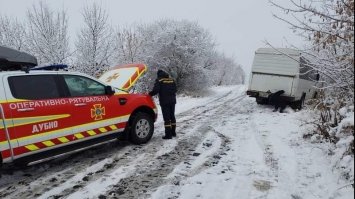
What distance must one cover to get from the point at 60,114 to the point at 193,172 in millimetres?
2457

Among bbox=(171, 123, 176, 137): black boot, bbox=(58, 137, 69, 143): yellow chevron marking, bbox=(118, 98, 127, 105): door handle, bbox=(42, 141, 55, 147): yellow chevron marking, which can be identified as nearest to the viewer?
bbox=(42, 141, 55, 147): yellow chevron marking

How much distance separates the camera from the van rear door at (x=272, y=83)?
1423 centimetres

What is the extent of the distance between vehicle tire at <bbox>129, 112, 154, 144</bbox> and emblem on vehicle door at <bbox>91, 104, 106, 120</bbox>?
95 centimetres

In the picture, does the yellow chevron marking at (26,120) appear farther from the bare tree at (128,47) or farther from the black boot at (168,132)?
the bare tree at (128,47)

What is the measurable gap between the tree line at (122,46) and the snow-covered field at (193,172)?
1305 cm

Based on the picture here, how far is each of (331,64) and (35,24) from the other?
2131 centimetres

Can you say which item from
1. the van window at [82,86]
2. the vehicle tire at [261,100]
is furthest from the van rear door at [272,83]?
the van window at [82,86]

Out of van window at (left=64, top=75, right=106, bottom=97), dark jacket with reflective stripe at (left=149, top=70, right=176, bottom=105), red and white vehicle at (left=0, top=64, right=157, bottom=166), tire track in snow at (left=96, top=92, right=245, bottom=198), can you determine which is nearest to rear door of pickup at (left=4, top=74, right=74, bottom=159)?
red and white vehicle at (left=0, top=64, right=157, bottom=166)

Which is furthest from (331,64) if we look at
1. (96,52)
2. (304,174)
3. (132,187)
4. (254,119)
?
(96,52)

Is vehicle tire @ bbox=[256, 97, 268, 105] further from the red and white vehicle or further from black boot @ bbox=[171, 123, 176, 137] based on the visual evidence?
the red and white vehicle

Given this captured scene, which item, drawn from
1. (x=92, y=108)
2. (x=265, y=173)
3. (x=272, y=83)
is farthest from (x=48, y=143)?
(x=272, y=83)

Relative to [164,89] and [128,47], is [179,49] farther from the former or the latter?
[164,89]

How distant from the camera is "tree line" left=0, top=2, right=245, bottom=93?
21.7 m

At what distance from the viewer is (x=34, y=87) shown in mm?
5621
